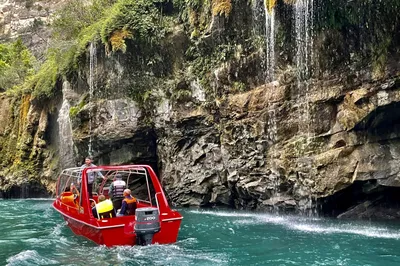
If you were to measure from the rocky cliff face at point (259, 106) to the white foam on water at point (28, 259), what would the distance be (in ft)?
29.2

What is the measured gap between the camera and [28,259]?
10.6m

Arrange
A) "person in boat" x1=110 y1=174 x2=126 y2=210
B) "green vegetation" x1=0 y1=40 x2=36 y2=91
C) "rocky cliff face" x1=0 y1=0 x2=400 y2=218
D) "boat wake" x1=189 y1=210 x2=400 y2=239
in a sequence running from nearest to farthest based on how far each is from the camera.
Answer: "boat wake" x1=189 y1=210 x2=400 y2=239 → "person in boat" x1=110 y1=174 x2=126 y2=210 → "rocky cliff face" x1=0 y1=0 x2=400 y2=218 → "green vegetation" x1=0 y1=40 x2=36 y2=91

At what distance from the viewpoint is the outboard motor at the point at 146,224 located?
11258 mm

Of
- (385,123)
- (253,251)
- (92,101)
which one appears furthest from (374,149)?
(92,101)

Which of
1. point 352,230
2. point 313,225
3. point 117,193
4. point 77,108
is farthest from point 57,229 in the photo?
point 352,230

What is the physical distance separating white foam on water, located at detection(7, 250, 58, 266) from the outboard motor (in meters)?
2.09

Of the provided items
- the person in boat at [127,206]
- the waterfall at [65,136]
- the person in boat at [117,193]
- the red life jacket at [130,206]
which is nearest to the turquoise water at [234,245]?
the person in boat at [127,206]

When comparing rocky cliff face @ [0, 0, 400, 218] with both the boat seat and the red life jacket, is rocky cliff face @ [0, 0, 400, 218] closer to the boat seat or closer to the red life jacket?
the red life jacket

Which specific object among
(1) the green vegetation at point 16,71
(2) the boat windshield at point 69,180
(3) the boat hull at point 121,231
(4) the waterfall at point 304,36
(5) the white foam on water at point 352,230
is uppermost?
(1) the green vegetation at point 16,71

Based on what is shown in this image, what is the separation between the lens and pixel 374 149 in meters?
15.0

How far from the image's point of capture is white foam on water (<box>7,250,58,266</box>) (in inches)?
404

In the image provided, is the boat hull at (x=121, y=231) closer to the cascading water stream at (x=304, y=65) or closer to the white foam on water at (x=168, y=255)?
the white foam on water at (x=168, y=255)

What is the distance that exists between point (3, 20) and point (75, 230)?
50.1 meters

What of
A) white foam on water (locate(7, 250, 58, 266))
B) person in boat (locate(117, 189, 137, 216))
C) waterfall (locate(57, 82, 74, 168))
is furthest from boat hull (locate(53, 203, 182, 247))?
waterfall (locate(57, 82, 74, 168))
